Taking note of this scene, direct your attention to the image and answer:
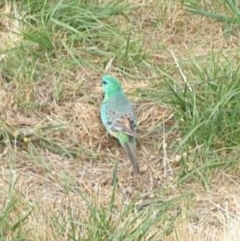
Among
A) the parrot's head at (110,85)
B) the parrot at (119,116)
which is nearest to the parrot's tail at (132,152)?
the parrot at (119,116)

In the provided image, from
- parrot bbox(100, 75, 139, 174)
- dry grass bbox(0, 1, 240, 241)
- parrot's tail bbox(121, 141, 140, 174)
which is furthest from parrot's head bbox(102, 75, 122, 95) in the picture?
parrot's tail bbox(121, 141, 140, 174)

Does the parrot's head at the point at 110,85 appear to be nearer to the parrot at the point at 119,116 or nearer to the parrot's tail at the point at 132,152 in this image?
the parrot at the point at 119,116

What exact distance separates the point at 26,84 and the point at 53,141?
43cm

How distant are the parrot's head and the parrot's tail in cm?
33

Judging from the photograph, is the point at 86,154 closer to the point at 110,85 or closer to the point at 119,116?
the point at 119,116

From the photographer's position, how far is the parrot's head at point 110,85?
18.8 feet

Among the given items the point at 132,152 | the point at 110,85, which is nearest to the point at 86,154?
the point at 132,152

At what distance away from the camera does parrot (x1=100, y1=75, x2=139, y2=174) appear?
5.52 metres

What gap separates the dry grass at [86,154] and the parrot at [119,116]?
0.24ft

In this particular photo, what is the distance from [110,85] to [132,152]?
423 mm

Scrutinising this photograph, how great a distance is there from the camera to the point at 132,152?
5496 millimetres

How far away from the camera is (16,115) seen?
5715mm

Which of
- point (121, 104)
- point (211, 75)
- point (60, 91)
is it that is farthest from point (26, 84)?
point (211, 75)

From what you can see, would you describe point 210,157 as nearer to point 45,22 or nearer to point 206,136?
point 206,136
